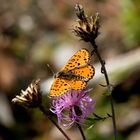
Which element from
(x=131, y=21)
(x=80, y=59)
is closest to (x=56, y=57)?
(x=131, y=21)

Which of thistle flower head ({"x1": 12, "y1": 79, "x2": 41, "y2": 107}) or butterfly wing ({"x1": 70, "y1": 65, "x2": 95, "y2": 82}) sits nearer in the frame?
butterfly wing ({"x1": 70, "y1": 65, "x2": 95, "y2": 82})

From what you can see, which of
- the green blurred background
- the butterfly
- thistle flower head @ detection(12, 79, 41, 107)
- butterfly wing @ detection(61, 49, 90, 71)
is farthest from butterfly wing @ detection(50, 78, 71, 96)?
the green blurred background

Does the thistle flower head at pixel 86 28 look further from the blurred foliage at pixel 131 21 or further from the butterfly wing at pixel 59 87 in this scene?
the blurred foliage at pixel 131 21

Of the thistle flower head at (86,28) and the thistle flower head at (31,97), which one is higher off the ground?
the thistle flower head at (86,28)

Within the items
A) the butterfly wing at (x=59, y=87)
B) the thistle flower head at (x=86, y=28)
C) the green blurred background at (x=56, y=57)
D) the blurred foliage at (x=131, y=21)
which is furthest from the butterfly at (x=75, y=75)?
the blurred foliage at (x=131, y=21)

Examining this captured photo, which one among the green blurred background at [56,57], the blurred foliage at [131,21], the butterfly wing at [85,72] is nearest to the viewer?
the butterfly wing at [85,72]

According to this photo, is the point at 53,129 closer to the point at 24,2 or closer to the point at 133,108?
the point at 133,108

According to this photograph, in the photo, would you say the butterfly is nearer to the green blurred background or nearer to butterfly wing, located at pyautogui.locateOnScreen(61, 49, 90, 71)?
butterfly wing, located at pyautogui.locateOnScreen(61, 49, 90, 71)
